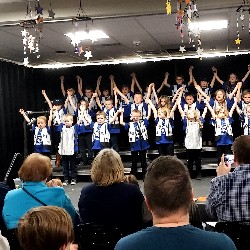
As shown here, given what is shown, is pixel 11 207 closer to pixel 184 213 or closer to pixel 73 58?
pixel 184 213

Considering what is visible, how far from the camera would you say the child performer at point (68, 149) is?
326 inches

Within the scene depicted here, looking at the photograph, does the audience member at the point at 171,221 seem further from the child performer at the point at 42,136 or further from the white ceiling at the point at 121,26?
the child performer at the point at 42,136

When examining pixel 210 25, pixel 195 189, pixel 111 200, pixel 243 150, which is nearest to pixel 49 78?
pixel 210 25

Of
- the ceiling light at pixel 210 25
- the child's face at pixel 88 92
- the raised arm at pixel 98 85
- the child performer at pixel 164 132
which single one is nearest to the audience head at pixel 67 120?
the child performer at pixel 164 132

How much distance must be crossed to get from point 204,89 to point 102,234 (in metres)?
7.66

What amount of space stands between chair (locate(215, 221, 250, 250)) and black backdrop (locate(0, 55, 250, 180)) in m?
7.74

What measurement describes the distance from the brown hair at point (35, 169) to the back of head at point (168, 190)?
1.51 metres

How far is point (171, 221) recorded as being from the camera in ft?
4.46

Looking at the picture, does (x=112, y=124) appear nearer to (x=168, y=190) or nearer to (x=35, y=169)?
(x=35, y=169)

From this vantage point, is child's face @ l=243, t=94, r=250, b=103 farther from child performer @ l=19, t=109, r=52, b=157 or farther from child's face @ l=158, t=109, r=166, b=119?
child performer @ l=19, t=109, r=52, b=157

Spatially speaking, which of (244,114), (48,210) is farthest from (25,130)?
(48,210)

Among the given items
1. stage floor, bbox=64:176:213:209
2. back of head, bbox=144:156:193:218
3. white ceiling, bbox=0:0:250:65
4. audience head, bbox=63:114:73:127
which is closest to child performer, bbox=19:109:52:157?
audience head, bbox=63:114:73:127

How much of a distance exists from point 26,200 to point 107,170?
0.56 metres

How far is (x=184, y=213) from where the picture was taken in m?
1.37
